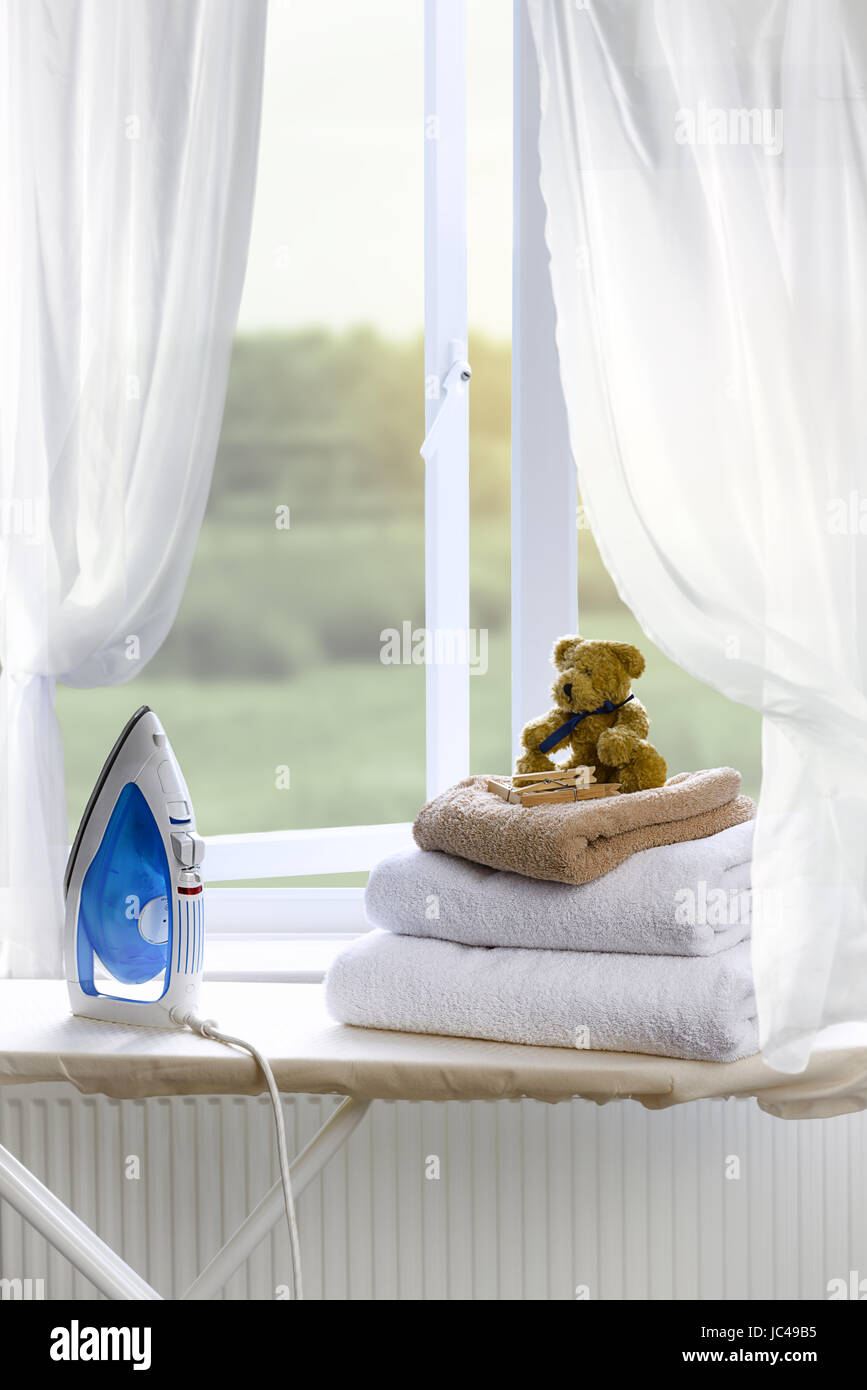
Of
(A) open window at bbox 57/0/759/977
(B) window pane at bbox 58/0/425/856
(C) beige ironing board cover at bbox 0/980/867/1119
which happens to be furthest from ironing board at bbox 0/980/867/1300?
(B) window pane at bbox 58/0/425/856

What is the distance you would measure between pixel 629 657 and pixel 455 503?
38 cm

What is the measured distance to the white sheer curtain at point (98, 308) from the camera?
4.58 ft

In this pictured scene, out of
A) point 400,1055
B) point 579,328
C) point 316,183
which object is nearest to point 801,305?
point 579,328

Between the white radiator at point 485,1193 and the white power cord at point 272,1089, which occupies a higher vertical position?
the white power cord at point 272,1089

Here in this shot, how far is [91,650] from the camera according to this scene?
142 centimetres

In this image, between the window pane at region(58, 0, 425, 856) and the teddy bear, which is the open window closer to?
the window pane at region(58, 0, 425, 856)

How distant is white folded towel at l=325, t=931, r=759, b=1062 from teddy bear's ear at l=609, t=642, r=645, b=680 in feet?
1.05

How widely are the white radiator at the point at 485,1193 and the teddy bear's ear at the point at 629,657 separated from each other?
53 centimetres


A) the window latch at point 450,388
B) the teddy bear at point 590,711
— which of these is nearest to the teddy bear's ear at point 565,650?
the teddy bear at point 590,711

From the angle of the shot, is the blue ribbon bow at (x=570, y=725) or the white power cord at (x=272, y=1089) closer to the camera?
the white power cord at (x=272, y=1089)

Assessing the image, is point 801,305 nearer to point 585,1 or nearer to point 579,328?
point 579,328

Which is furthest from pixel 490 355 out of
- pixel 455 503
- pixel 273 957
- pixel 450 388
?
pixel 273 957

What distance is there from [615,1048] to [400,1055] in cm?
19

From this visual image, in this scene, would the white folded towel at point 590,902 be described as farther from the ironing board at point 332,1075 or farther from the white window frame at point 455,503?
the white window frame at point 455,503
